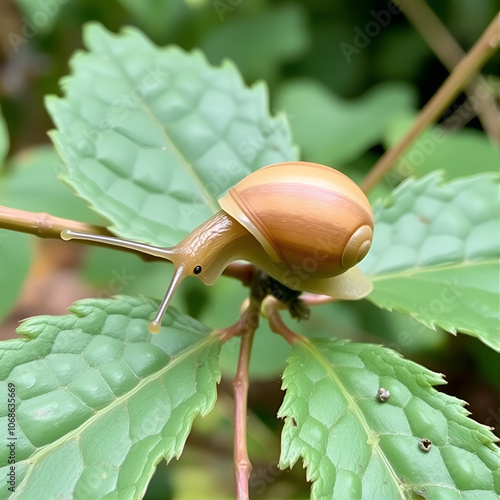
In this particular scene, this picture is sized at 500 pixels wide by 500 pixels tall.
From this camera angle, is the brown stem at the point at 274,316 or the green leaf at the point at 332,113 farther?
the green leaf at the point at 332,113

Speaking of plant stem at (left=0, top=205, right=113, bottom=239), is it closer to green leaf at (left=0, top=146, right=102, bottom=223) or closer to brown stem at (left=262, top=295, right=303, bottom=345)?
brown stem at (left=262, top=295, right=303, bottom=345)

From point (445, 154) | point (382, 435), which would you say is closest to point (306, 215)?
point (382, 435)

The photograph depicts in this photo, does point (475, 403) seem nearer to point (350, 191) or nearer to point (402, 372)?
point (402, 372)

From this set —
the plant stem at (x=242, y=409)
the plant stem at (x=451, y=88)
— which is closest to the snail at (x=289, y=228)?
the plant stem at (x=242, y=409)

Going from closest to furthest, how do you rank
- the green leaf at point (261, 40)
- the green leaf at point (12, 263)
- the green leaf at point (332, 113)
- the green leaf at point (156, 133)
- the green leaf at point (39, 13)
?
the green leaf at point (156, 133) < the green leaf at point (12, 263) < the green leaf at point (39, 13) < the green leaf at point (332, 113) < the green leaf at point (261, 40)

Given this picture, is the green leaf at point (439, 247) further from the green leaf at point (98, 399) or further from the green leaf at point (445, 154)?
the green leaf at point (445, 154)

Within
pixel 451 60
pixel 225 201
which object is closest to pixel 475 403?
pixel 451 60
